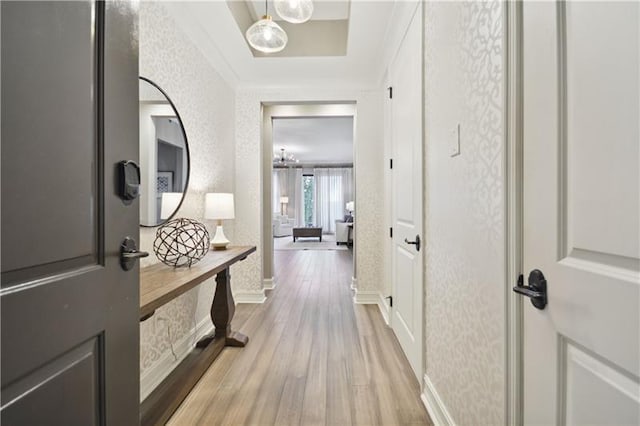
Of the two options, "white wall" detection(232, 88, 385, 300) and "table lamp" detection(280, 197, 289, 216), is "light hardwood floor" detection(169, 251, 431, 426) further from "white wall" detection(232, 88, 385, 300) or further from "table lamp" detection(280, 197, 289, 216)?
"table lamp" detection(280, 197, 289, 216)

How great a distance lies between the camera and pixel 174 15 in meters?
2.15

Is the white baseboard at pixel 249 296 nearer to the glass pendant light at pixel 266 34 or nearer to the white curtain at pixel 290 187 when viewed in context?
the glass pendant light at pixel 266 34

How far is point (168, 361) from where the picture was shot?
6.75 feet

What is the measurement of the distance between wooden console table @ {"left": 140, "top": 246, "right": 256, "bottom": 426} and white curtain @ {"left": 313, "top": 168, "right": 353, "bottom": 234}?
9.06m

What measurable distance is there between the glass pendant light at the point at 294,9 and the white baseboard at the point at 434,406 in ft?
7.69

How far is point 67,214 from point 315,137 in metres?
7.24

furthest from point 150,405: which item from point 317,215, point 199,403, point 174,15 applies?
point 317,215

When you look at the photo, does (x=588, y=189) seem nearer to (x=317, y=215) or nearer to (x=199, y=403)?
(x=199, y=403)

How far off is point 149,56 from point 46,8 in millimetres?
1482

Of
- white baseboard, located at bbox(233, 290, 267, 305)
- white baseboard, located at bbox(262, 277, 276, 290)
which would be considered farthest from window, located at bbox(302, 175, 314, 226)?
white baseboard, located at bbox(233, 290, 267, 305)

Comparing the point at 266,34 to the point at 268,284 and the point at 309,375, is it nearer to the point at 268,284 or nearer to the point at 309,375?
the point at 309,375

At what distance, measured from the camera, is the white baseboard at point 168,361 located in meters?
1.80

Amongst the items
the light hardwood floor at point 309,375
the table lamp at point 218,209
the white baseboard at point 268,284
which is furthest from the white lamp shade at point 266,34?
the white baseboard at point 268,284

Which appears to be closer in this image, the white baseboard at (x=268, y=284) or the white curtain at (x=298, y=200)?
the white baseboard at (x=268, y=284)
